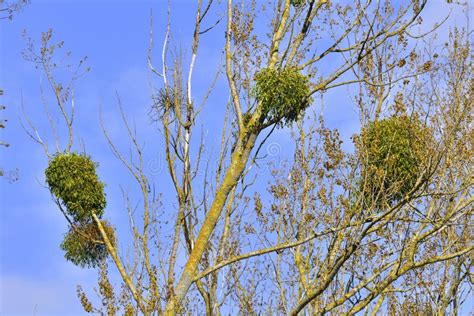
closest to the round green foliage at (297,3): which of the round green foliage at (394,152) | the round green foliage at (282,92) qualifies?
the round green foliage at (282,92)

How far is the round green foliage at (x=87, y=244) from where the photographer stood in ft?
38.8

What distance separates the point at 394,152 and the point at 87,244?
488cm

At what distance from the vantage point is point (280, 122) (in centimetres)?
1034

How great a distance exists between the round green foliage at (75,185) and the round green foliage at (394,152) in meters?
4.20

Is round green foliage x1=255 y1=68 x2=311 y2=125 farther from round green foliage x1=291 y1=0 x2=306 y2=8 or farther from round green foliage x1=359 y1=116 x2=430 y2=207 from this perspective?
round green foliage x1=291 y1=0 x2=306 y2=8

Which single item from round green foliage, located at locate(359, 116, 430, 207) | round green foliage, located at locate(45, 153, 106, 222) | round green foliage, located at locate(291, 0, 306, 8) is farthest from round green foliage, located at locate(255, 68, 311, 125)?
round green foliage, located at locate(45, 153, 106, 222)

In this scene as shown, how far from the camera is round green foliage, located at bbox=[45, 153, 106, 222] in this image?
38.3 feet

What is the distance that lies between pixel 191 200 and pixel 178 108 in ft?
4.28

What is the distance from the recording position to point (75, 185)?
11688 millimetres

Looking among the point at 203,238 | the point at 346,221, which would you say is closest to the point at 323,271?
the point at 346,221

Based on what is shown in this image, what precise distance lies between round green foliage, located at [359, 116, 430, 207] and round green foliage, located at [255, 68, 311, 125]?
3.00 feet

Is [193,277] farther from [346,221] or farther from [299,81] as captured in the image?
→ [299,81]

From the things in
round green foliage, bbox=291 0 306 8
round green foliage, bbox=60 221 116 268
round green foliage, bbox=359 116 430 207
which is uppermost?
round green foliage, bbox=291 0 306 8

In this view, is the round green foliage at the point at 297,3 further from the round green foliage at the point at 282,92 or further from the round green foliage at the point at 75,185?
the round green foliage at the point at 75,185
